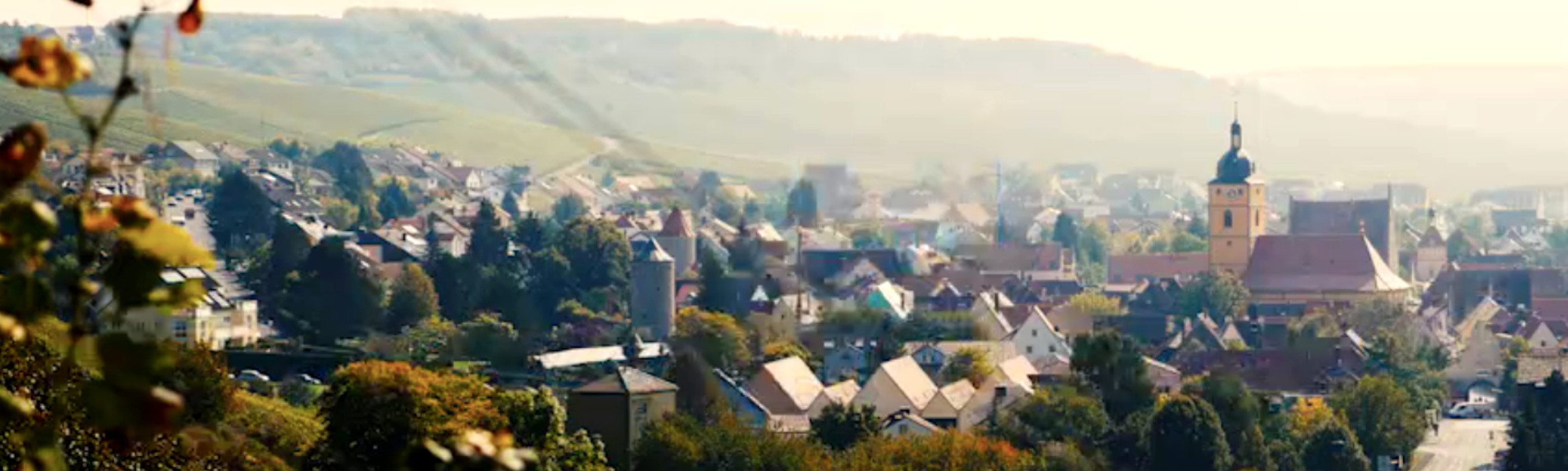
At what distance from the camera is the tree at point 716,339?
176 feet

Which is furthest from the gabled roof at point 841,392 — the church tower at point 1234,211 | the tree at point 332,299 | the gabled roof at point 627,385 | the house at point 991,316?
the church tower at point 1234,211

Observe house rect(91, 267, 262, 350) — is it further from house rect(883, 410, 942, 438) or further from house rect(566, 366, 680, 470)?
house rect(883, 410, 942, 438)

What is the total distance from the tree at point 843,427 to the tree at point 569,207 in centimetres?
6434

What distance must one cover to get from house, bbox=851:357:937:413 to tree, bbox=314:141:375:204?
48.6 meters

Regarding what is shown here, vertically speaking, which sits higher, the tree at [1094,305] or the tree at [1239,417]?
the tree at [1239,417]

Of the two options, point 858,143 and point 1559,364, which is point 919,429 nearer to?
point 1559,364

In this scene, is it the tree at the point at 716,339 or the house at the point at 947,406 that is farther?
the tree at the point at 716,339

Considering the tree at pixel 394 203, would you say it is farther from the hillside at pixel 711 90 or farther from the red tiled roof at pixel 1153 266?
the red tiled roof at pixel 1153 266

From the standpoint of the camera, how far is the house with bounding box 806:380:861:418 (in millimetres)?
48281

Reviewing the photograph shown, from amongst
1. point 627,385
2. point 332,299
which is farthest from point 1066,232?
point 627,385

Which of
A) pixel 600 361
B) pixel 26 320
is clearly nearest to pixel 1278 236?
pixel 600 361

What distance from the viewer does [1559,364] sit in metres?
56.1

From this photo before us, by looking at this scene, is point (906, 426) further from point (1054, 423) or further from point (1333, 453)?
point (1333, 453)

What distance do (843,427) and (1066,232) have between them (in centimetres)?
7488
